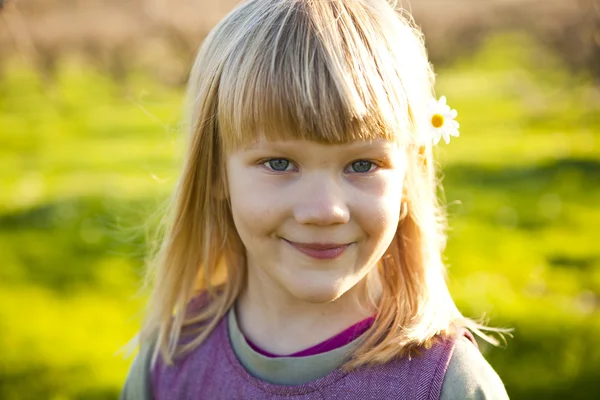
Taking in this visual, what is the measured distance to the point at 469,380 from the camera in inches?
75.8

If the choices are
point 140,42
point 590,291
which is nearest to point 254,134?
point 590,291

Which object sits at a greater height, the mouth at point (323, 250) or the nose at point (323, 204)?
the nose at point (323, 204)

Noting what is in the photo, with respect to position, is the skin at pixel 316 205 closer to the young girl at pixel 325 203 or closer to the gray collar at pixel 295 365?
the young girl at pixel 325 203

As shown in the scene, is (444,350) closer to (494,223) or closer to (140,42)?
(494,223)

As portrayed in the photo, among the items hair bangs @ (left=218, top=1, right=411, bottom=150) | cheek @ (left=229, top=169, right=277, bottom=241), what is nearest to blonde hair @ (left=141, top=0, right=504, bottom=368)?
hair bangs @ (left=218, top=1, right=411, bottom=150)

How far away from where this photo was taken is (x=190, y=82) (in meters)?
2.29

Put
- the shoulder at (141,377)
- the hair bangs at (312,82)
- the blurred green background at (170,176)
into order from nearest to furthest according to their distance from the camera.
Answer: the hair bangs at (312,82), the shoulder at (141,377), the blurred green background at (170,176)

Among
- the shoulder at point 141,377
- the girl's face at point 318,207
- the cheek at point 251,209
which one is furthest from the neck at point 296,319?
the shoulder at point 141,377

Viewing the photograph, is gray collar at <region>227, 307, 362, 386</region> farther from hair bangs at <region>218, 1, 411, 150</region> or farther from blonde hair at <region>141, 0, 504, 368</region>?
hair bangs at <region>218, 1, 411, 150</region>

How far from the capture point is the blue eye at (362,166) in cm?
192

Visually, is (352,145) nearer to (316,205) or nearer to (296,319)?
(316,205)

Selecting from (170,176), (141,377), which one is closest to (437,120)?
(141,377)

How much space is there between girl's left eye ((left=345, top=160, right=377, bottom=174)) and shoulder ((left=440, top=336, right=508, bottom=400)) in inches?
20.2

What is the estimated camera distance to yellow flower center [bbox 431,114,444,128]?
212 cm
